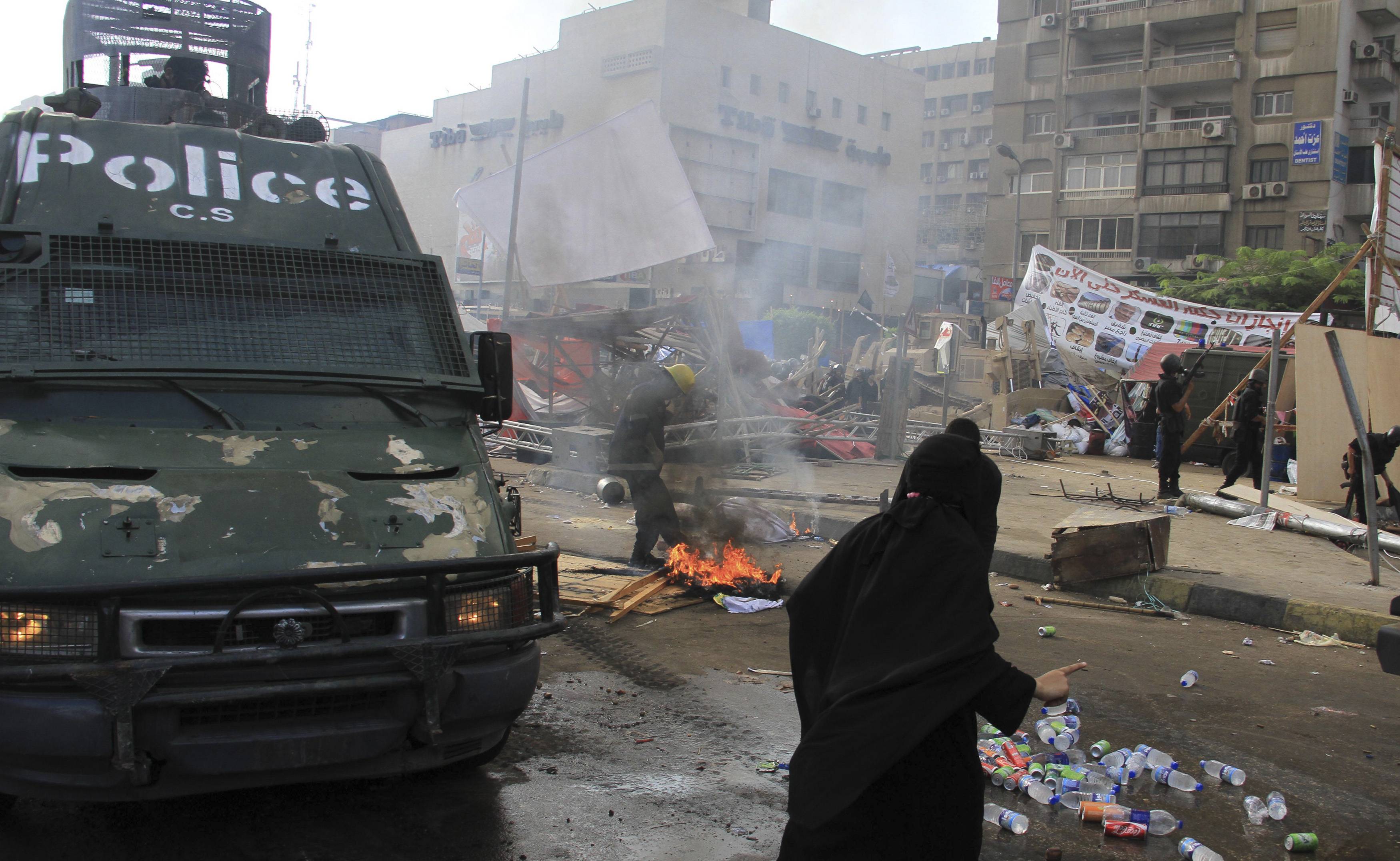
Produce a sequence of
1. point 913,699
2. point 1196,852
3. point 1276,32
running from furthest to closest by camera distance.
→ 1. point 1276,32
2. point 1196,852
3. point 913,699

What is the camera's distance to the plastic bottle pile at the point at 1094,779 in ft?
12.3

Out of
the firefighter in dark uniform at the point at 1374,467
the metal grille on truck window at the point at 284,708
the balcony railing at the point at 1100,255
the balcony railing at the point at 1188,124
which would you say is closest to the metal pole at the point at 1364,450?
the firefighter in dark uniform at the point at 1374,467

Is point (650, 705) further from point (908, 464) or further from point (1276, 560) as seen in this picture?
point (1276, 560)

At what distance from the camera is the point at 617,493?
30.5 ft

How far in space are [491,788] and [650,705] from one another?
1271 mm

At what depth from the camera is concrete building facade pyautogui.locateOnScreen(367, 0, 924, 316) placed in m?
43.2

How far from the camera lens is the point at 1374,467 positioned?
9086mm

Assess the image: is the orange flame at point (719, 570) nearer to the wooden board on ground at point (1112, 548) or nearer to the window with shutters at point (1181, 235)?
the wooden board on ground at point (1112, 548)

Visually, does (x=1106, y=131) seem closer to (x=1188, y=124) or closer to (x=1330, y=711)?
(x=1188, y=124)

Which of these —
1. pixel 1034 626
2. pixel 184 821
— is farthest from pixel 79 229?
pixel 1034 626

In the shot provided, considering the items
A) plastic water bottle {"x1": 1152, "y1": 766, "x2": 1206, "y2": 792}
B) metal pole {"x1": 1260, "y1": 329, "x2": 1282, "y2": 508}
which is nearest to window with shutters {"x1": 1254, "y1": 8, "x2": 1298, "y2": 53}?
metal pole {"x1": 1260, "y1": 329, "x2": 1282, "y2": 508}

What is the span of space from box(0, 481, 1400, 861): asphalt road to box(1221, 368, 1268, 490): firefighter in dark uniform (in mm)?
7391

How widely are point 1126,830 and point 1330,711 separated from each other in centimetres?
242

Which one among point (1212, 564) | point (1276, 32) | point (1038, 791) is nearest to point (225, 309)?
point (1038, 791)
